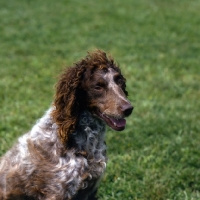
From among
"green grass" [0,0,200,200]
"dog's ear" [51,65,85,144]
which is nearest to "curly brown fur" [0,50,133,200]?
"dog's ear" [51,65,85,144]

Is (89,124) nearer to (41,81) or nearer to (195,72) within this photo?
(41,81)

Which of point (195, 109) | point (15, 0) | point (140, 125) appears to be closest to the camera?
point (140, 125)

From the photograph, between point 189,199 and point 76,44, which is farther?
point 76,44

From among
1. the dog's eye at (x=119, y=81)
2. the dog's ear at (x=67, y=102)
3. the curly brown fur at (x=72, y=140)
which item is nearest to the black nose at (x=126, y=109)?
the curly brown fur at (x=72, y=140)

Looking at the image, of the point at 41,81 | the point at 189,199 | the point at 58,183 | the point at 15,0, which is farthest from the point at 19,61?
the point at 58,183

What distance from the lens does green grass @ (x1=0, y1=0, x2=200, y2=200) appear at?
21.8 ft

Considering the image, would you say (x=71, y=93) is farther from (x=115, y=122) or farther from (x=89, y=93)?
(x=115, y=122)

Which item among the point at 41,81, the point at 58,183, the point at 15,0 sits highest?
the point at 58,183

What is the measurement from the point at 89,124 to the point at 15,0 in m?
11.0

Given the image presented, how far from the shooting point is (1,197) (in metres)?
4.82

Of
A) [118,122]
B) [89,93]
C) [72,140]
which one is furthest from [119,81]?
[72,140]

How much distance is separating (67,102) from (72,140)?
0.33 m

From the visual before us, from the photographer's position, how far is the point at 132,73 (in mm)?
10734

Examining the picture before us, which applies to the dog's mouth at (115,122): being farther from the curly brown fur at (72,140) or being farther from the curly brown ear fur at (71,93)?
the curly brown ear fur at (71,93)
